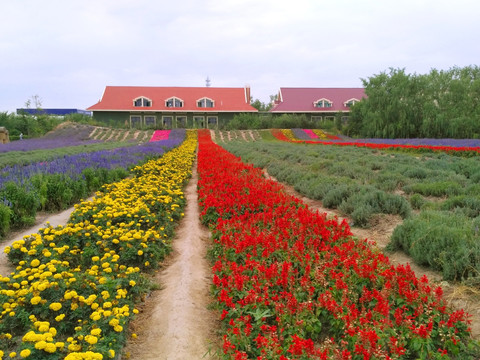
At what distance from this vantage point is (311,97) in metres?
51.4

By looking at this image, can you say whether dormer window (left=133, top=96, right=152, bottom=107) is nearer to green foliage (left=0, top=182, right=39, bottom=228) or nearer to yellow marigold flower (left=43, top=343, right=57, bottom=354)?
green foliage (left=0, top=182, right=39, bottom=228)

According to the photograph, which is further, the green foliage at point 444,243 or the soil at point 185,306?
the green foliage at point 444,243

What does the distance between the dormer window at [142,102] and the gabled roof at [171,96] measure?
465 mm

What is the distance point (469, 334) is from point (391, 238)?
2311mm

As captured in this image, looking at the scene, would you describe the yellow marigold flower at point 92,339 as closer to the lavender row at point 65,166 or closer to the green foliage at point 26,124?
the lavender row at point 65,166

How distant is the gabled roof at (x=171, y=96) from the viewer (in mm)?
47000

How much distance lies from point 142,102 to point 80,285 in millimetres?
46504

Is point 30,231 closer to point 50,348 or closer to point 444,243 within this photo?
point 50,348

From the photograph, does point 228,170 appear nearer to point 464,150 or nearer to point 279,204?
point 279,204

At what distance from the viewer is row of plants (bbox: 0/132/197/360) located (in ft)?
8.98

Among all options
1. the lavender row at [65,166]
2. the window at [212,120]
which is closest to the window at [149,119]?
the window at [212,120]

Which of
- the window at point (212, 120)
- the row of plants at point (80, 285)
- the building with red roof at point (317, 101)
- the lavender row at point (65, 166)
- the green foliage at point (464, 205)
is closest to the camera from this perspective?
the row of plants at point (80, 285)

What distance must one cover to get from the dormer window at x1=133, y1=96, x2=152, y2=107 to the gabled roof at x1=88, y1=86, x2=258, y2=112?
0.47 meters

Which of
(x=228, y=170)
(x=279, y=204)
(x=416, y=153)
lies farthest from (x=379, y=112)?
(x=279, y=204)
